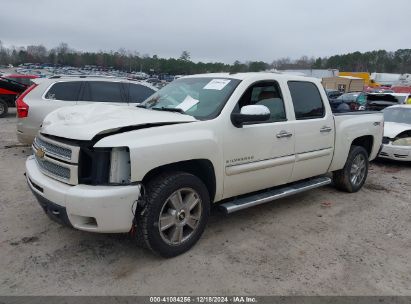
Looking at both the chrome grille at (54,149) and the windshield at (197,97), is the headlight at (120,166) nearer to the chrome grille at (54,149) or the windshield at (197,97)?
the chrome grille at (54,149)

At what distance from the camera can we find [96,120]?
11.4ft

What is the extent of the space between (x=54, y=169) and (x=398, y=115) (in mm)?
9437

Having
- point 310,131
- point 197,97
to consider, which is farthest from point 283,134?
point 197,97

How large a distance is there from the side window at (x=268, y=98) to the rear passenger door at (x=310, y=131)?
254 millimetres

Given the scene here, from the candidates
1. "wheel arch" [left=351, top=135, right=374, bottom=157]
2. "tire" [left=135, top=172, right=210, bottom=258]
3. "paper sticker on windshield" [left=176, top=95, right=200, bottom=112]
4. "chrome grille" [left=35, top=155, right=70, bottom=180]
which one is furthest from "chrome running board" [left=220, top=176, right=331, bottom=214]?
"chrome grille" [left=35, top=155, right=70, bottom=180]

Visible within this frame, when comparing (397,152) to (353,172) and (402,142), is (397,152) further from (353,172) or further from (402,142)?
(353,172)

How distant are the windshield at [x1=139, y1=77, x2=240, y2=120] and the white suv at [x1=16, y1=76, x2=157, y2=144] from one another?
3328mm

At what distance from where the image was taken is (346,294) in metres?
3.22

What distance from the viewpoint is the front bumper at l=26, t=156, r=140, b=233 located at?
3.11 meters

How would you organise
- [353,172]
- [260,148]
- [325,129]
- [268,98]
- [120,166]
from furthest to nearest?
1. [353,172]
2. [325,129]
3. [268,98]
4. [260,148]
5. [120,166]

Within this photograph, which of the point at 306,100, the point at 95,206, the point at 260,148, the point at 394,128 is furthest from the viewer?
the point at 394,128

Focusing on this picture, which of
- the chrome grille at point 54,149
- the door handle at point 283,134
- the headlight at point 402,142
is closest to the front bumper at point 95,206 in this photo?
the chrome grille at point 54,149

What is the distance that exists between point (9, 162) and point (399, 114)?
32.0 feet

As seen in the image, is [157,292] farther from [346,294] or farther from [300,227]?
[300,227]
